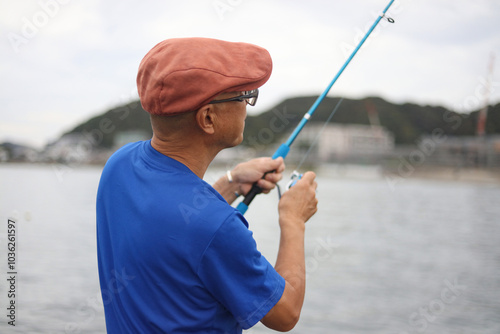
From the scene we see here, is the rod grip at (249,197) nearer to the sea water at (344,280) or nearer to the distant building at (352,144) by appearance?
the sea water at (344,280)

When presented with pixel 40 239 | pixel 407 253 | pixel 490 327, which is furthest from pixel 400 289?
pixel 40 239

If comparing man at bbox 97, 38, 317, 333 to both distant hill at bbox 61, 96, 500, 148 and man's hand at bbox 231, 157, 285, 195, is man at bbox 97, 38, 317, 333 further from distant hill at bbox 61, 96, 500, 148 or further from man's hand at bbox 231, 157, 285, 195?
distant hill at bbox 61, 96, 500, 148

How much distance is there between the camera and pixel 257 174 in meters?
2.14

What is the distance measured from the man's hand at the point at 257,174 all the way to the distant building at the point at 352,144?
9726 centimetres

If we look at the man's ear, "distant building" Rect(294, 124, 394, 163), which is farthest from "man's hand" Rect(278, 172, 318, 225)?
"distant building" Rect(294, 124, 394, 163)

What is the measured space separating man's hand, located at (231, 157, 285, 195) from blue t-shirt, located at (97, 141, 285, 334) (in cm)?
75

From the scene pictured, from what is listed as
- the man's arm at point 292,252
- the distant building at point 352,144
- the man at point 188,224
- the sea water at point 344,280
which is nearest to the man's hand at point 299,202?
the man's arm at point 292,252

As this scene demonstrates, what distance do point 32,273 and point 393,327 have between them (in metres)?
6.30

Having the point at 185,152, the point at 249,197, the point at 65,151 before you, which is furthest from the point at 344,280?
the point at 65,151

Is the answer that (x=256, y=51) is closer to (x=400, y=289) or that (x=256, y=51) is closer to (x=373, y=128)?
(x=400, y=289)

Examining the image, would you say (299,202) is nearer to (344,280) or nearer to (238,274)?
(238,274)

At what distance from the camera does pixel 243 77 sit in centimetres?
137

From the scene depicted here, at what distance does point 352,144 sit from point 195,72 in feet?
397

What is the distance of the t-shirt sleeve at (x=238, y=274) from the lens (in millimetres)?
1273
